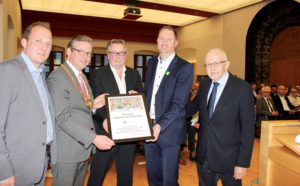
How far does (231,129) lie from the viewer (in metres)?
1.97

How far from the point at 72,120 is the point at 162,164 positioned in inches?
38.9

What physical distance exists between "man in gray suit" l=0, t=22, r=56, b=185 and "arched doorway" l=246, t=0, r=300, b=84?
8889mm

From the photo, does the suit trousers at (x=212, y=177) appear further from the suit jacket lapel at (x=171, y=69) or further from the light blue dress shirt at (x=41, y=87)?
the light blue dress shirt at (x=41, y=87)

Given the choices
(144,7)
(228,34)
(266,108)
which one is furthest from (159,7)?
(266,108)

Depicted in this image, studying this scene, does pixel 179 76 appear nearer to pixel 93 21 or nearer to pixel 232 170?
pixel 232 170

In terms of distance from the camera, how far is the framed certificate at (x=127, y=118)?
1.97 meters

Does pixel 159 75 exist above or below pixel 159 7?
below

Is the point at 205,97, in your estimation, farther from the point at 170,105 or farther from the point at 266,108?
the point at 266,108

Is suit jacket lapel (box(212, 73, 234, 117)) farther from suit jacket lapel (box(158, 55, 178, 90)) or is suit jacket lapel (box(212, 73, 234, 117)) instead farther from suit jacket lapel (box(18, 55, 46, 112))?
suit jacket lapel (box(18, 55, 46, 112))

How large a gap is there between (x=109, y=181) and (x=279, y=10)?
8.43m

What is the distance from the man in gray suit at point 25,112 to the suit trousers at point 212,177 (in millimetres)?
1383

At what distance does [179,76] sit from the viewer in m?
2.17

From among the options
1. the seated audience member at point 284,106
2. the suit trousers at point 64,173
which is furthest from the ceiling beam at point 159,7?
the suit trousers at point 64,173

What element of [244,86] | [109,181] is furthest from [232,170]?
[109,181]
